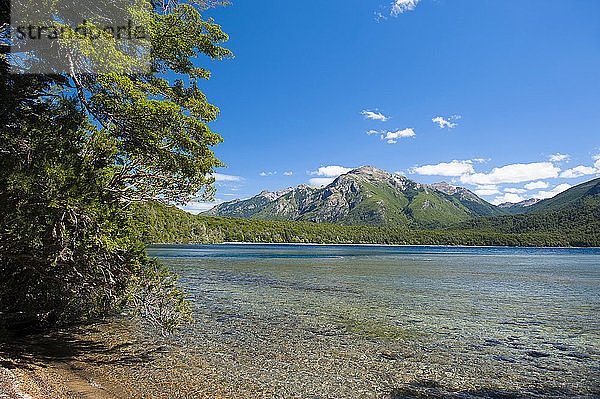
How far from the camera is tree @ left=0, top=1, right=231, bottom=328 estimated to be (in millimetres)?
9414

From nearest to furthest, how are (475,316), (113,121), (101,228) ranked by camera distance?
1. (101,228)
2. (113,121)
3. (475,316)

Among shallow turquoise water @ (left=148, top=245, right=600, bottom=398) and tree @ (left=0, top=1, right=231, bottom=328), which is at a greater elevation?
tree @ (left=0, top=1, right=231, bottom=328)

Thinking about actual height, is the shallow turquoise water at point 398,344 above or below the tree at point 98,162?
below

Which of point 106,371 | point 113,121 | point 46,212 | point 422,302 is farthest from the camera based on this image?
point 422,302

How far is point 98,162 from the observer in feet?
37.5

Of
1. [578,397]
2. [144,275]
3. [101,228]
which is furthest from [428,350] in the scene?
[101,228]

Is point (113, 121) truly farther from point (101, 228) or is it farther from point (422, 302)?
point (422, 302)

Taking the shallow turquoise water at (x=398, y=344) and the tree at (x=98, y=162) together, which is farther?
the shallow turquoise water at (x=398, y=344)

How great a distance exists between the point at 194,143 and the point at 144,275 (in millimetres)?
4989

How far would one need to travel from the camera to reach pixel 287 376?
1269 centimetres

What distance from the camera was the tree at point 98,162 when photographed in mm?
9414

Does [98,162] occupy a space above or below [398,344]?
above

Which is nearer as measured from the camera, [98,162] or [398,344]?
[98,162]

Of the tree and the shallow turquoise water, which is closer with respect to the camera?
the tree
